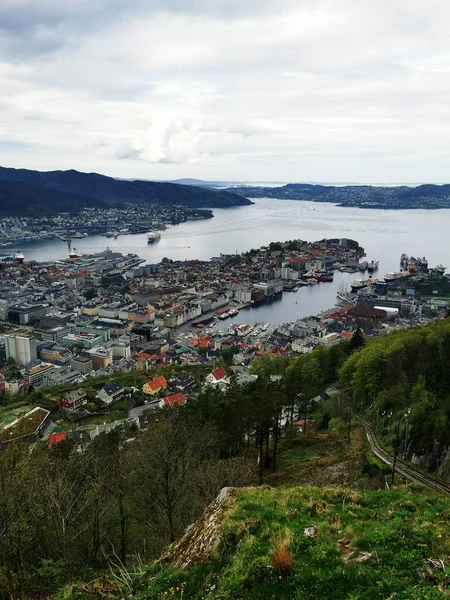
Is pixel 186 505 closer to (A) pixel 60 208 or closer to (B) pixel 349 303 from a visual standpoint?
(B) pixel 349 303

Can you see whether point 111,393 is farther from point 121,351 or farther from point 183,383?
point 121,351

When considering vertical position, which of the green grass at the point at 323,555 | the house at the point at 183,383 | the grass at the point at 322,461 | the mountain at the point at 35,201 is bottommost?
the house at the point at 183,383

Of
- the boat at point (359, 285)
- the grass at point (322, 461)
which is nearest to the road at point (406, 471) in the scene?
the grass at point (322, 461)

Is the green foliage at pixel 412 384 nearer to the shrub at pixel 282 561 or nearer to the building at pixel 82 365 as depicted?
the shrub at pixel 282 561

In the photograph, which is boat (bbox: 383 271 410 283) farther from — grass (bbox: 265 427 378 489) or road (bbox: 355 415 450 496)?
road (bbox: 355 415 450 496)

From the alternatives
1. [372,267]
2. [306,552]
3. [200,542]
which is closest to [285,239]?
[372,267]

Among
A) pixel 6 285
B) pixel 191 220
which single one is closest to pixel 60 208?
pixel 191 220

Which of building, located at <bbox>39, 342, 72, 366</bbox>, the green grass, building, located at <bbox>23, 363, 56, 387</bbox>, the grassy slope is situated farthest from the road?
building, located at <bbox>39, 342, 72, 366</bbox>
